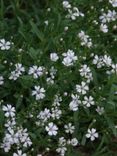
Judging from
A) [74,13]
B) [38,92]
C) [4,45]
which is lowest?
[38,92]

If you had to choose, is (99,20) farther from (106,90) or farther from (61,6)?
(106,90)

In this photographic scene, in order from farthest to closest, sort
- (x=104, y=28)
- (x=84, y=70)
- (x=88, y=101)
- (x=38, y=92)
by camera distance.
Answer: (x=104, y=28), (x=84, y=70), (x=88, y=101), (x=38, y=92)

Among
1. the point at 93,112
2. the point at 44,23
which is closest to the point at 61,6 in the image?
the point at 44,23

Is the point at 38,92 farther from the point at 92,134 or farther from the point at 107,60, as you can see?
the point at 107,60

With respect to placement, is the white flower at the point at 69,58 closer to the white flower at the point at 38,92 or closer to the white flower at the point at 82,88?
the white flower at the point at 82,88

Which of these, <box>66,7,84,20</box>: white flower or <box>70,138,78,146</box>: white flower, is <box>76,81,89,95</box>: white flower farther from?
<box>66,7,84,20</box>: white flower

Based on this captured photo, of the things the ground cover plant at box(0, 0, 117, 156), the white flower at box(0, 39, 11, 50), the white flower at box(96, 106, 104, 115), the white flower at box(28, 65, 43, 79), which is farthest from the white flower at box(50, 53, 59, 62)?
the white flower at box(96, 106, 104, 115)

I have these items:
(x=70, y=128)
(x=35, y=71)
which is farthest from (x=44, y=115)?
(x=35, y=71)

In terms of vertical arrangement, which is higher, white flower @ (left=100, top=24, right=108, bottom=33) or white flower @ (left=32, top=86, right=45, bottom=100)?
white flower @ (left=100, top=24, right=108, bottom=33)

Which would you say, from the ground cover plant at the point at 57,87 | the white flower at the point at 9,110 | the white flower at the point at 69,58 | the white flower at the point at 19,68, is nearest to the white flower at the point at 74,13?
the ground cover plant at the point at 57,87
